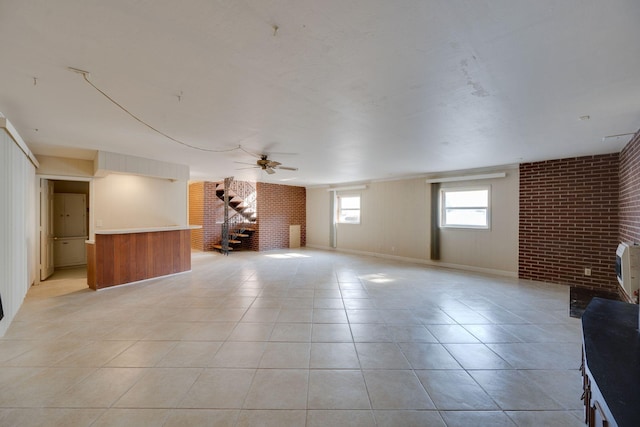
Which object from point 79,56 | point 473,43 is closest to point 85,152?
point 79,56

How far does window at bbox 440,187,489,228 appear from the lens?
21.0 ft

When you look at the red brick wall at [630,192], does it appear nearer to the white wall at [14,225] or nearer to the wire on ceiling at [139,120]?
the wire on ceiling at [139,120]

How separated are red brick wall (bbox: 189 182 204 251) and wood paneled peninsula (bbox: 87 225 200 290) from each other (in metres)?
3.84

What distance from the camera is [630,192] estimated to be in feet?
13.0

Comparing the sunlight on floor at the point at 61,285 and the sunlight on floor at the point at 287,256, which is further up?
the sunlight on floor at the point at 61,285

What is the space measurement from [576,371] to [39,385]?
4.43 metres

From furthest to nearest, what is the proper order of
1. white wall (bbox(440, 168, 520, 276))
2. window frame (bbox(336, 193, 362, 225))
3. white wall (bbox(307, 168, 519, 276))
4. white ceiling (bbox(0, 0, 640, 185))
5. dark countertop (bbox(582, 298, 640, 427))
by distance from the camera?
window frame (bbox(336, 193, 362, 225)), white wall (bbox(307, 168, 519, 276)), white wall (bbox(440, 168, 520, 276)), white ceiling (bbox(0, 0, 640, 185)), dark countertop (bbox(582, 298, 640, 427))

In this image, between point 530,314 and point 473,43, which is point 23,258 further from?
point 530,314

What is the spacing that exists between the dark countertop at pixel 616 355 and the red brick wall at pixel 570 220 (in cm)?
423

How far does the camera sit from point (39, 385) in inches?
82.4

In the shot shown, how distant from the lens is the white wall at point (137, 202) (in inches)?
213

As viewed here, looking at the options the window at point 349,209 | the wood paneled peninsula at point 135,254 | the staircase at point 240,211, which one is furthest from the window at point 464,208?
the wood paneled peninsula at point 135,254

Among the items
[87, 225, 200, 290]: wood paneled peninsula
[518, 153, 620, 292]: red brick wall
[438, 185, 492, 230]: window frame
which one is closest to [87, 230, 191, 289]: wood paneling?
[87, 225, 200, 290]: wood paneled peninsula

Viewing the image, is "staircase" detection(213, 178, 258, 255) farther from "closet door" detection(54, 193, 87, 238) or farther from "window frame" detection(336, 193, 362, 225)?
"closet door" detection(54, 193, 87, 238)
